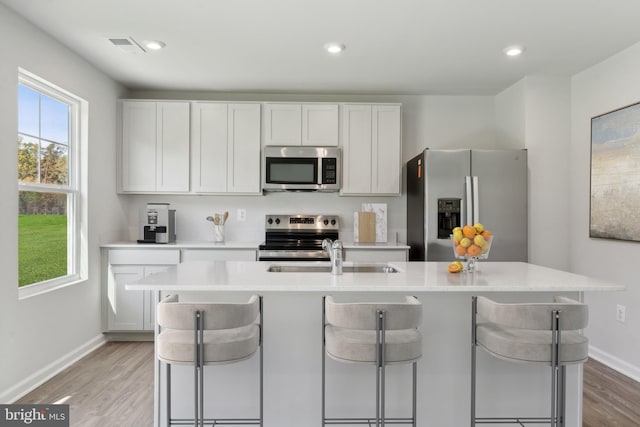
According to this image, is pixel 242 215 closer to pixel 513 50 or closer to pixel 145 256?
pixel 145 256

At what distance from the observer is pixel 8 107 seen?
8.86 ft

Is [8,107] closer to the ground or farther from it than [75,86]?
closer to the ground

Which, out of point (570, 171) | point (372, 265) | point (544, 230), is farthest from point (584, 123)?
point (372, 265)

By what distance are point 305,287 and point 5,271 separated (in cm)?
203

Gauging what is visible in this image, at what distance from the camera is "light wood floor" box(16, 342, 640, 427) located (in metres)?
2.49

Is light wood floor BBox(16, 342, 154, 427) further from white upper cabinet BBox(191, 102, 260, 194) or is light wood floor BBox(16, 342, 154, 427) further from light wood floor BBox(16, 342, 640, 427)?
white upper cabinet BBox(191, 102, 260, 194)

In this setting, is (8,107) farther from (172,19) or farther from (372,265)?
(372,265)

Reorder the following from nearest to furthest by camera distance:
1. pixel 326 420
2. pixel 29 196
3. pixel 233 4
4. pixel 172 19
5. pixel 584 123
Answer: pixel 326 420
pixel 233 4
pixel 172 19
pixel 29 196
pixel 584 123

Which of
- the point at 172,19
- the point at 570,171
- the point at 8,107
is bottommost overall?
the point at 570,171

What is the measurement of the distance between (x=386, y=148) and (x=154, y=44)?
2355 mm

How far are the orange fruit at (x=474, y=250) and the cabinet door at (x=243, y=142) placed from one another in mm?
2531

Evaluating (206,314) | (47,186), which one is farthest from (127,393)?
(47,186)

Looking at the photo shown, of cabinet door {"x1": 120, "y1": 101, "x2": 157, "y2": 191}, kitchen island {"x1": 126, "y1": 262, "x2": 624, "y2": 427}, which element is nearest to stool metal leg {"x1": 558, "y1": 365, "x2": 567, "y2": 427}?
kitchen island {"x1": 126, "y1": 262, "x2": 624, "y2": 427}

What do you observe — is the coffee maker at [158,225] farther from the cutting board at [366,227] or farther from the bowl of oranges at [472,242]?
the bowl of oranges at [472,242]
